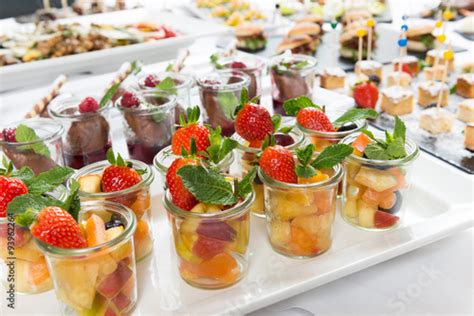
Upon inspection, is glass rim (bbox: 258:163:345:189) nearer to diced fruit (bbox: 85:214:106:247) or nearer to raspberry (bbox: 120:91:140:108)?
diced fruit (bbox: 85:214:106:247)

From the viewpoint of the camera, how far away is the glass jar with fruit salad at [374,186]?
120 cm

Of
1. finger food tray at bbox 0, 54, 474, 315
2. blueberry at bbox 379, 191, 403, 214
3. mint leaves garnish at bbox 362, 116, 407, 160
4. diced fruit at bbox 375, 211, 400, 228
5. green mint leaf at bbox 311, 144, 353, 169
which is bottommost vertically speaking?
finger food tray at bbox 0, 54, 474, 315

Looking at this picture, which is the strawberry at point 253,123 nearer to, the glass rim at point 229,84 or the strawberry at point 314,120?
the strawberry at point 314,120

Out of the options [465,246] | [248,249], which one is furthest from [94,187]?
[465,246]

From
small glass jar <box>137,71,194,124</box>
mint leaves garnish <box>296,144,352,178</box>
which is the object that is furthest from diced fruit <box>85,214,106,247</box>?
small glass jar <box>137,71,194,124</box>

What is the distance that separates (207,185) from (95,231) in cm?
22

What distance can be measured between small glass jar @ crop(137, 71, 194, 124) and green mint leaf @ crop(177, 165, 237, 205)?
0.78 meters

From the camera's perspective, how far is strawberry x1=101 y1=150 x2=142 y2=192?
1.15m

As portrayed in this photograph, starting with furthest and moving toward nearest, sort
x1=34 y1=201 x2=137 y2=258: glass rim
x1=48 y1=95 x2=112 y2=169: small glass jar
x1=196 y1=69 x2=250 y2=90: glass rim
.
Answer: x1=196 y1=69 x2=250 y2=90: glass rim < x1=48 y1=95 x2=112 y2=169: small glass jar < x1=34 y1=201 x2=137 y2=258: glass rim

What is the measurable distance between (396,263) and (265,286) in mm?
342

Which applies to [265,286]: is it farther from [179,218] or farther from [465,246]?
[465,246]

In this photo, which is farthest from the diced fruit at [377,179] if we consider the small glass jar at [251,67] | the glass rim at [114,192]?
the small glass jar at [251,67]

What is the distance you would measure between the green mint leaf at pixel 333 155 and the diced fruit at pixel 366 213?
19cm

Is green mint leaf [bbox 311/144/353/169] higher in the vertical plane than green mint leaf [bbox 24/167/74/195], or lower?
higher
